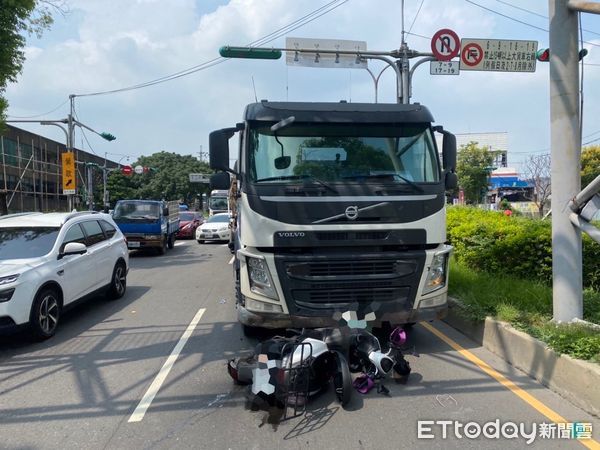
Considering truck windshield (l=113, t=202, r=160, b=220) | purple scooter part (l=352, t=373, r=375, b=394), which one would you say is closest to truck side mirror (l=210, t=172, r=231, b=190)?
purple scooter part (l=352, t=373, r=375, b=394)

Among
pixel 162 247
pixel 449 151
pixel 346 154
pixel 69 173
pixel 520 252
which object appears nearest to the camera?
pixel 346 154

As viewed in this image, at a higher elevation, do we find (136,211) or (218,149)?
(218,149)

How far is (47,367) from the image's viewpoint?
17.4ft

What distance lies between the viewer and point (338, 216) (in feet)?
16.5

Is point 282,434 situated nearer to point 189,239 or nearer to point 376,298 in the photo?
point 376,298

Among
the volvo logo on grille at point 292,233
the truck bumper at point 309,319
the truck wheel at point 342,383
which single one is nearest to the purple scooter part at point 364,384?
the truck wheel at point 342,383

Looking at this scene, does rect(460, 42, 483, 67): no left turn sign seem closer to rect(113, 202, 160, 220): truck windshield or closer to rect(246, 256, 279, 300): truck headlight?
rect(246, 256, 279, 300): truck headlight

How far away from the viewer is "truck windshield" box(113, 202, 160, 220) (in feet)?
55.2

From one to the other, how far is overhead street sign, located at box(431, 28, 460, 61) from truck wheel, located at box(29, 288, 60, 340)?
10.8 meters

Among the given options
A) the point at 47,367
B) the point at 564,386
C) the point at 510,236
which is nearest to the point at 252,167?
the point at 47,367

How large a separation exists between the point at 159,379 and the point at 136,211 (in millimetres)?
13309

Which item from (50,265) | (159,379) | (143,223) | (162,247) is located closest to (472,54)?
(50,265)

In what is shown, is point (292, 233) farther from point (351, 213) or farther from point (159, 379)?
point (159, 379)

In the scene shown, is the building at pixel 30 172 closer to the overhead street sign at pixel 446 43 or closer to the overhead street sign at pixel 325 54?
the overhead street sign at pixel 325 54
